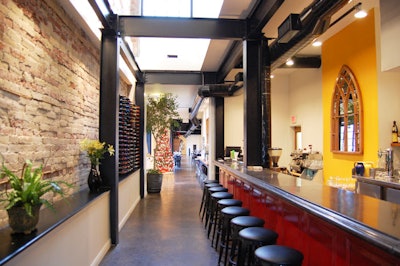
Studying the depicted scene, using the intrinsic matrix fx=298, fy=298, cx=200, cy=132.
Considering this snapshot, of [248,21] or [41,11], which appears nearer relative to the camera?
[41,11]

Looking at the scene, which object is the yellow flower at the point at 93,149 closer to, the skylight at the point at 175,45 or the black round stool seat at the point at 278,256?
the black round stool seat at the point at 278,256

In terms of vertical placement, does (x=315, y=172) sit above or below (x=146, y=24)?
below

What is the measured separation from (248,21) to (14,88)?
350cm

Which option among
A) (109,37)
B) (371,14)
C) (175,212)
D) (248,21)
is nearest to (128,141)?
(175,212)

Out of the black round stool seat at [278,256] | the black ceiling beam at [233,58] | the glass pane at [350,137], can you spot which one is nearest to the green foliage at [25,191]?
the black round stool seat at [278,256]

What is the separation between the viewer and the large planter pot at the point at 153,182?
895 cm

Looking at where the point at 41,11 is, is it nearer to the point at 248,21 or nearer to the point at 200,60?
the point at 248,21

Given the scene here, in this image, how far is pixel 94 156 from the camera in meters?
3.85

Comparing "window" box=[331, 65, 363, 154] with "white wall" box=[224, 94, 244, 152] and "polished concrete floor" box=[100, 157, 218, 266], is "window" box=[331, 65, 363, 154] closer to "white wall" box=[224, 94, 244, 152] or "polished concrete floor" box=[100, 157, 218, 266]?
"polished concrete floor" box=[100, 157, 218, 266]

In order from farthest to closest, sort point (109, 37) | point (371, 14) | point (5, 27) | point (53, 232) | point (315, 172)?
point (315, 172), point (371, 14), point (109, 37), point (53, 232), point (5, 27)

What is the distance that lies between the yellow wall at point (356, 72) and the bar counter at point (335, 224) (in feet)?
10.00

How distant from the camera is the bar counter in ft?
4.66

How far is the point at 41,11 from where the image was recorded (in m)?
2.85

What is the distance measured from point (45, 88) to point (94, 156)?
120 cm
